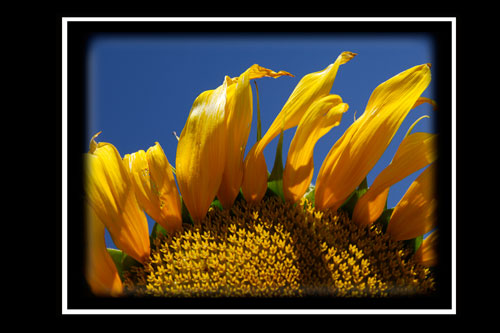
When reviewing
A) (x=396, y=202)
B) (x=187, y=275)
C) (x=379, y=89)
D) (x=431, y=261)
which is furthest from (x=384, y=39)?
(x=187, y=275)

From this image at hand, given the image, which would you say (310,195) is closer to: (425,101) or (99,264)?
(425,101)

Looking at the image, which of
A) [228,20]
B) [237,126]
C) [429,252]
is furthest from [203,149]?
[429,252]

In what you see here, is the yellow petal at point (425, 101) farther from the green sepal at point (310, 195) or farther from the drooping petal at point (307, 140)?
the green sepal at point (310, 195)

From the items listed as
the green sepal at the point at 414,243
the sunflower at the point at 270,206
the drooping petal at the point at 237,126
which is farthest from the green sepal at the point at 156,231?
the green sepal at the point at 414,243

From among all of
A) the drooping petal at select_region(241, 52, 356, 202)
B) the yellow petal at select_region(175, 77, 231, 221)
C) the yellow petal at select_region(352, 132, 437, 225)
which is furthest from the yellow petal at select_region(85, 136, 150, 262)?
the yellow petal at select_region(352, 132, 437, 225)
